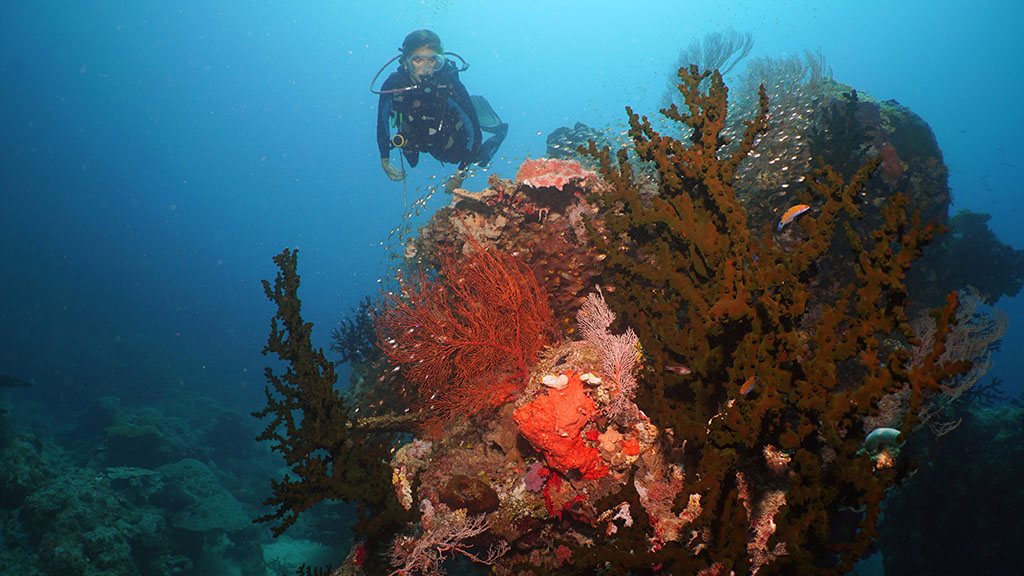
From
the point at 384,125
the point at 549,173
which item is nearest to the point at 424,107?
the point at 384,125

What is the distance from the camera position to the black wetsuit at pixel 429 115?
400 inches

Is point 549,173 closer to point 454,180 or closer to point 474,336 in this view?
point 454,180

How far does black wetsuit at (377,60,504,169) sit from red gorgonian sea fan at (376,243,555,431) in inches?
247

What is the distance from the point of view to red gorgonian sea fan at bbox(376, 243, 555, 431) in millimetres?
4977

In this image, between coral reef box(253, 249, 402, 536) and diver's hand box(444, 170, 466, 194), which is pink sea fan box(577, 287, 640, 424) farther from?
diver's hand box(444, 170, 466, 194)

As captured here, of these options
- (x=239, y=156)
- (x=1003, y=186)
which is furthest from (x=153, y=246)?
(x=1003, y=186)

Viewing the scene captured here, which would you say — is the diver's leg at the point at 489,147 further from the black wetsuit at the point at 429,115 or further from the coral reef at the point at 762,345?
the coral reef at the point at 762,345

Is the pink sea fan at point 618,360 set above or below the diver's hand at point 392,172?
below

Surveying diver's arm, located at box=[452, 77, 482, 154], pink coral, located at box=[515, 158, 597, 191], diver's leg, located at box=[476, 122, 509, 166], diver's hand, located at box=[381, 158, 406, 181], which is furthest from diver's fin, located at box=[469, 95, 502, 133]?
pink coral, located at box=[515, 158, 597, 191]

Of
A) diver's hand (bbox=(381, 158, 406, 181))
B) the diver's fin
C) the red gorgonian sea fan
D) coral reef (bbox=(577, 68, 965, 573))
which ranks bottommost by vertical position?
coral reef (bbox=(577, 68, 965, 573))

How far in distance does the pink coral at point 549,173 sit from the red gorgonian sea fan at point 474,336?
69.9 inches

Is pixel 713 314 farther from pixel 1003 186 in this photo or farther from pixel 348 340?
pixel 1003 186

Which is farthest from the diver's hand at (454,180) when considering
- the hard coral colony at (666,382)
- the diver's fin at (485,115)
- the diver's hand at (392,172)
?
the diver's fin at (485,115)

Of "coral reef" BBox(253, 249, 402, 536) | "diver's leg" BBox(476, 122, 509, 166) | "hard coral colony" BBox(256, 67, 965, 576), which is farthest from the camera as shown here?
"diver's leg" BBox(476, 122, 509, 166)
